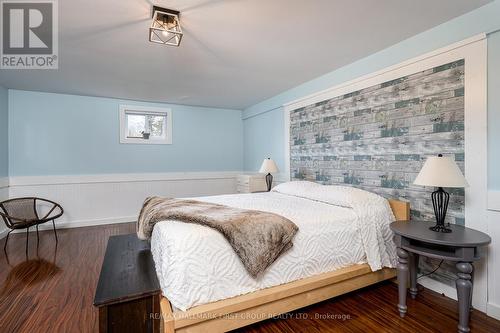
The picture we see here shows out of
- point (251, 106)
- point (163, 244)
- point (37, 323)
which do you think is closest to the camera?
point (163, 244)

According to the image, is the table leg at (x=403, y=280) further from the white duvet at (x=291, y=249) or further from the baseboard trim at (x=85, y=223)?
the baseboard trim at (x=85, y=223)

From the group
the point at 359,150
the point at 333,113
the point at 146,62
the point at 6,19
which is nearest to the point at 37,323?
the point at 6,19

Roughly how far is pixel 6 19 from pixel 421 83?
3.47 metres

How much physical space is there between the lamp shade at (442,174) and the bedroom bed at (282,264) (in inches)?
20.6

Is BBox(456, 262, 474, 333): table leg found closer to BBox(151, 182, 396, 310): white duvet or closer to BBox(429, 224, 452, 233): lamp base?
BBox(429, 224, 452, 233): lamp base

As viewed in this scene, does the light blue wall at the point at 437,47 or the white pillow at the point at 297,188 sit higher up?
the light blue wall at the point at 437,47

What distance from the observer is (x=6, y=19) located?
200 cm

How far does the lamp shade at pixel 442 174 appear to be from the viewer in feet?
5.59

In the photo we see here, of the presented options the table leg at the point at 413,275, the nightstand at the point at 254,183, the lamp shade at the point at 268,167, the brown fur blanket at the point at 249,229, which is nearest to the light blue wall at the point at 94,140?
the nightstand at the point at 254,183

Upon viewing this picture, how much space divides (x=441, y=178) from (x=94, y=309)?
265 cm

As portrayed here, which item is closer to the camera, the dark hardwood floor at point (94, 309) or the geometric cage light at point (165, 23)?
the dark hardwood floor at point (94, 309)

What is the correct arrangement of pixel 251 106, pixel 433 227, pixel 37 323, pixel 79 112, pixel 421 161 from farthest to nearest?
pixel 251 106 < pixel 79 112 < pixel 421 161 < pixel 433 227 < pixel 37 323

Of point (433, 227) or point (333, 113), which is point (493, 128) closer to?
point (433, 227)

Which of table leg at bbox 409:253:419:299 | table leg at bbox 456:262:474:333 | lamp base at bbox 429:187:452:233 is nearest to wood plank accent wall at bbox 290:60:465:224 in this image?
lamp base at bbox 429:187:452:233
